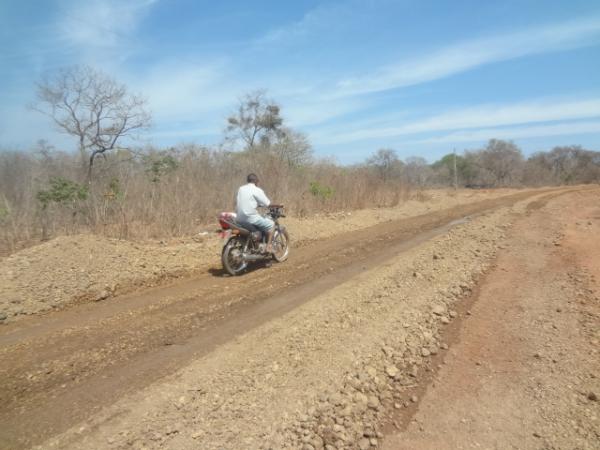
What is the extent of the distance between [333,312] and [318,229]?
7.95 metres

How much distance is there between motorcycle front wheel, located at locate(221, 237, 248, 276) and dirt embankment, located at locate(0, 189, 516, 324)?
820mm

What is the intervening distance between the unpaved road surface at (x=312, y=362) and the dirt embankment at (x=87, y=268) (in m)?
0.50

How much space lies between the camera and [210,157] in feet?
54.0

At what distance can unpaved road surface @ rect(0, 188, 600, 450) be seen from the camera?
124 inches

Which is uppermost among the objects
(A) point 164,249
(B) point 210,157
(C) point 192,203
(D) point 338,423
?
(B) point 210,157

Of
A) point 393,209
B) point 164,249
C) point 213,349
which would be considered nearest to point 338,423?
point 213,349

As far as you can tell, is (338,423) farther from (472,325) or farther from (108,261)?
(108,261)

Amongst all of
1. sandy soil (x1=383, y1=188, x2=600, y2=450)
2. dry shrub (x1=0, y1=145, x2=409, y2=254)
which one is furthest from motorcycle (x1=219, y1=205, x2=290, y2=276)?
sandy soil (x1=383, y1=188, x2=600, y2=450)

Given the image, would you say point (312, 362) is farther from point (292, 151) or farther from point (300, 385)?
point (292, 151)

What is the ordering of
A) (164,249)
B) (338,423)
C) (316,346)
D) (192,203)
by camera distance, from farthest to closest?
1. (192,203)
2. (164,249)
3. (316,346)
4. (338,423)

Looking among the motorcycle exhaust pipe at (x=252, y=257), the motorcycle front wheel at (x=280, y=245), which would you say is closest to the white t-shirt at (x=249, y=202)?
the motorcycle exhaust pipe at (x=252, y=257)

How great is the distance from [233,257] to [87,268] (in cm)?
278

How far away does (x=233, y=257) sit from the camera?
8.27 m

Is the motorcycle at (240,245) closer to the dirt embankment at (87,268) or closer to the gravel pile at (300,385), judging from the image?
the dirt embankment at (87,268)
